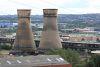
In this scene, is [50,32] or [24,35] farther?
[24,35]

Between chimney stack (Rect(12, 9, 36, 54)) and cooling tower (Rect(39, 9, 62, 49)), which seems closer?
cooling tower (Rect(39, 9, 62, 49))

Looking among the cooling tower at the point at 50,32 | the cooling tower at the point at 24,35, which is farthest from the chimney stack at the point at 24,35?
the cooling tower at the point at 50,32

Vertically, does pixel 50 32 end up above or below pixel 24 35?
above

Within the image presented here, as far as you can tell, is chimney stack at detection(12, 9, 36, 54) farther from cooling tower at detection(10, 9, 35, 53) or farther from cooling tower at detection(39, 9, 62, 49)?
cooling tower at detection(39, 9, 62, 49)

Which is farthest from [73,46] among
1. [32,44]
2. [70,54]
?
[70,54]

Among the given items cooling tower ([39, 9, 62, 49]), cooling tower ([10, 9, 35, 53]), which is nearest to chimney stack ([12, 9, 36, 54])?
Answer: cooling tower ([10, 9, 35, 53])

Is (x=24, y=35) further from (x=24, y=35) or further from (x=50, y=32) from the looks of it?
(x=50, y=32)

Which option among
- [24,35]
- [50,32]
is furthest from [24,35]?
[50,32]
